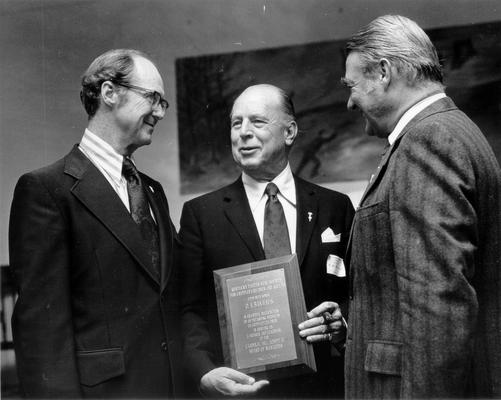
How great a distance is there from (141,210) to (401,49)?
4.04 ft

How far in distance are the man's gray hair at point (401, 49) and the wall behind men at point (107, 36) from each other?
1630 millimetres

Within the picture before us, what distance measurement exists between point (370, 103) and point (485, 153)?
1.62ft

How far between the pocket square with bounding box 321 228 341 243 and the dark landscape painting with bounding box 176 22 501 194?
1.42 m

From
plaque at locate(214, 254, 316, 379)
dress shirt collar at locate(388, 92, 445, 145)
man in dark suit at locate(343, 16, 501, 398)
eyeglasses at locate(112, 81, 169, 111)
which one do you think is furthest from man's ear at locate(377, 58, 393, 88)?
eyeglasses at locate(112, 81, 169, 111)

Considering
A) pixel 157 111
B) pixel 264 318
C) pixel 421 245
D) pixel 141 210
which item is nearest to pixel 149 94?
pixel 157 111

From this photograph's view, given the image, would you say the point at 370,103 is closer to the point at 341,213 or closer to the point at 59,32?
the point at 341,213

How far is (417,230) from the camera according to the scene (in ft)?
6.15

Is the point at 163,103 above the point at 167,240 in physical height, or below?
above

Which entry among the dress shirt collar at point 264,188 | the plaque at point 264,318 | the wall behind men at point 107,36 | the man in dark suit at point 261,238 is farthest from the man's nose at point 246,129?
the wall behind men at point 107,36

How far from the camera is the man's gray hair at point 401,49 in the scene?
2180mm

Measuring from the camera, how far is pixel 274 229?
9.15 feet

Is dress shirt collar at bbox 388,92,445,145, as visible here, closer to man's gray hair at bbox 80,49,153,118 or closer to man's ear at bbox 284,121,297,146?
man's ear at bbox 284,121,297,146

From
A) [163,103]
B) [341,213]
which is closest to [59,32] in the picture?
[163,103]

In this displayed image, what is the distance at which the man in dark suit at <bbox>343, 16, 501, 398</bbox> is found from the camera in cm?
180
